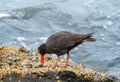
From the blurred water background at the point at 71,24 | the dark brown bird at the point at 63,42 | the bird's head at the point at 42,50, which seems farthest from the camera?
the blurred water background at the point at 71,24

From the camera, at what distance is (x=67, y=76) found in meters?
7.68

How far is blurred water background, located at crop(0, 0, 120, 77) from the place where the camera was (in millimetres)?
13496

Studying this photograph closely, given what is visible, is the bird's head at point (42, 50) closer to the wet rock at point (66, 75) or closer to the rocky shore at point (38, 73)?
the rocky shore at point (38, 73)

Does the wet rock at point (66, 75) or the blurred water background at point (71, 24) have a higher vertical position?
the wet rock at point (66, 75)

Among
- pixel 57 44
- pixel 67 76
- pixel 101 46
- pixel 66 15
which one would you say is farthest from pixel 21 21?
pixel 67 76

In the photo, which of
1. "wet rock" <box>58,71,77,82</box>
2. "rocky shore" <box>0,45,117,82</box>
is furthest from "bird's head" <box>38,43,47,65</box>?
"wet rock" <box>58,71,77,82</box>

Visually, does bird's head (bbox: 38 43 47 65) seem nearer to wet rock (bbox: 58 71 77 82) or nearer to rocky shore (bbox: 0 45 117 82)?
rocky shore (bbox: 0 45 117 82)

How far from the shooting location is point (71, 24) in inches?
656

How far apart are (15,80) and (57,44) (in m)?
1.72

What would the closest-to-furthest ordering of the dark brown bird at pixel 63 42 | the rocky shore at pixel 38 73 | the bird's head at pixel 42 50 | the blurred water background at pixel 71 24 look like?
the rocky shore at pixel 38 73, the dark brown bird at pixel 63 42, the bird's head at pixel 42 50, the blurred water background at pixel 71 24

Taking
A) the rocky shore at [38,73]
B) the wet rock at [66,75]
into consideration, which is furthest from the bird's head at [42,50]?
the wet rock at [66,75]

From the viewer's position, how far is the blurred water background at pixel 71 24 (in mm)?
13496

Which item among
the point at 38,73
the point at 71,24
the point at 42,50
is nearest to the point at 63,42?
the point at 42,50

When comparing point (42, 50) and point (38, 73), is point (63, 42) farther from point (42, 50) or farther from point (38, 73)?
point (38, 73)
